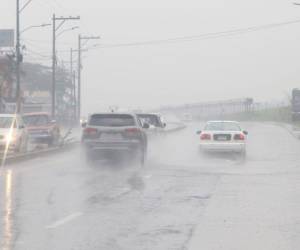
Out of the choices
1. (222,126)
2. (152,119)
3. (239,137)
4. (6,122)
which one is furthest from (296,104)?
(6,122)

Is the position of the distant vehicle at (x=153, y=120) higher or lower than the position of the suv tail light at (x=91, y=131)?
lower

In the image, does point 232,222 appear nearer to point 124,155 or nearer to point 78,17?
point 124,155

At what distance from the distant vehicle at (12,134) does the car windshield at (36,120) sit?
278 inches

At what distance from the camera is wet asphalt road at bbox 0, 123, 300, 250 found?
34.5ft

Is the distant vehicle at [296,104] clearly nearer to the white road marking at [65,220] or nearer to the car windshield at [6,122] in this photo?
the car windshield at [6,122]

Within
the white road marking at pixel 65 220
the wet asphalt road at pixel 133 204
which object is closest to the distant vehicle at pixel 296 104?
the wet asphalt road at pixel 133 204

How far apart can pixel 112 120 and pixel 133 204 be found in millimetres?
11260

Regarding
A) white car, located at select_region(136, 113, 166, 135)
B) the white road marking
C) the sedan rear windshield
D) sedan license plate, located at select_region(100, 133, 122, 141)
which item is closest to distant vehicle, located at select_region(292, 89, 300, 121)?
white car, located at select_region(136, 113, 166, 135)

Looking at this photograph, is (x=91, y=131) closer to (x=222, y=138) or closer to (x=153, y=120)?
(x=222, y=138)

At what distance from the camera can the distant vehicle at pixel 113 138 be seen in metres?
25.3

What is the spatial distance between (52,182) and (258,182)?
491cm

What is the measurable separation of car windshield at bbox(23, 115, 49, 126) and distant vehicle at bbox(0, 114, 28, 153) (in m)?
7.05

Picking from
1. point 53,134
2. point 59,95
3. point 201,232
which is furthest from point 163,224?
point 59,95

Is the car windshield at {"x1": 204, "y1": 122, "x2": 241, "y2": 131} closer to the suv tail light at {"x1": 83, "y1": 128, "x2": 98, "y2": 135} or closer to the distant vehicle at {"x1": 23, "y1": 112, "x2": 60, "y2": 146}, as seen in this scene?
the suv tail light at {"x1": 83, "y1": 128, "x2": 98, "y2": 135}
